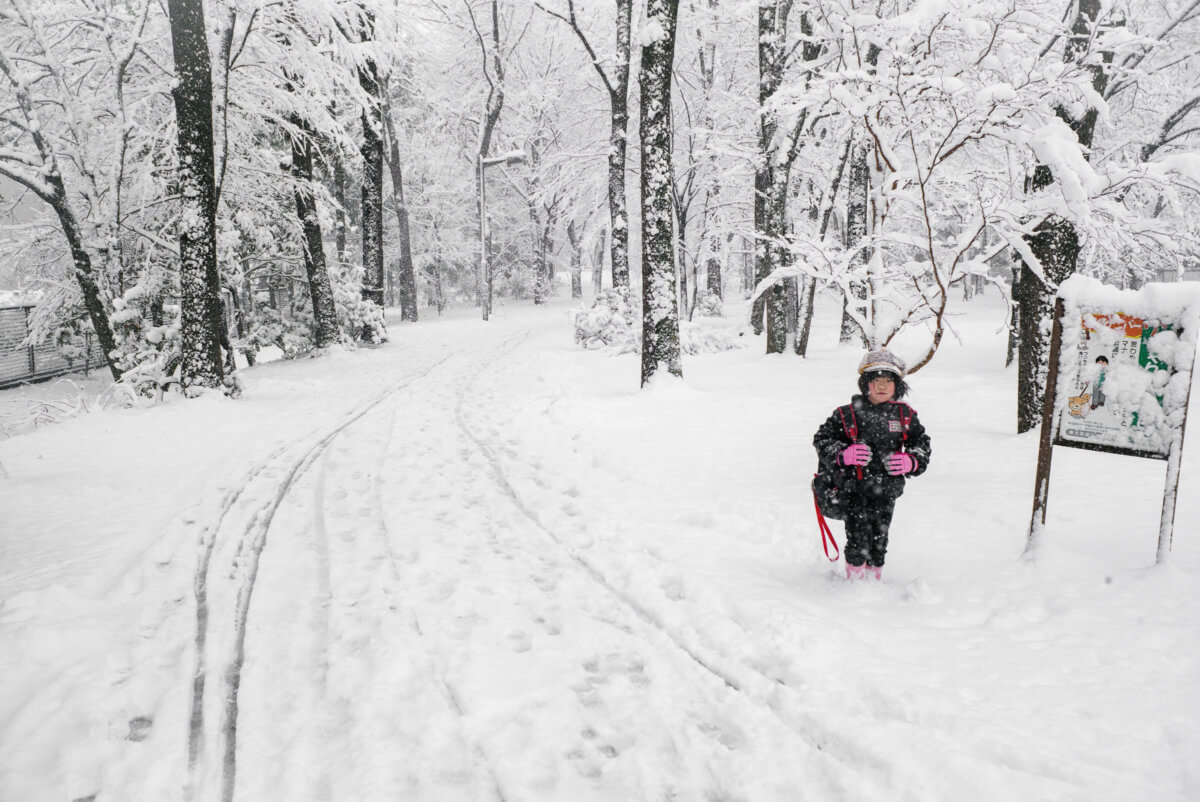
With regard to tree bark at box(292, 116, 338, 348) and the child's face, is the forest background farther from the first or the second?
the child's face

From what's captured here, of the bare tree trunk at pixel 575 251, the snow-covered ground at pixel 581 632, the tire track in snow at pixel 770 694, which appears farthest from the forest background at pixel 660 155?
the bare tree trunk at pixel 575 251

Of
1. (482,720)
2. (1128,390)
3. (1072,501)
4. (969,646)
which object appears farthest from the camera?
(1072,501)

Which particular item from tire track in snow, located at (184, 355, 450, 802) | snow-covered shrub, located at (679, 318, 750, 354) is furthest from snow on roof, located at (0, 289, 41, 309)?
snow-covered shrub, located at (679, 318, 750, 354)

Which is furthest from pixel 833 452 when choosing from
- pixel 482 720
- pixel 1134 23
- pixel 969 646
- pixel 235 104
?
pixel 1134 23

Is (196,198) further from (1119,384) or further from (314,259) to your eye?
(1119,384)

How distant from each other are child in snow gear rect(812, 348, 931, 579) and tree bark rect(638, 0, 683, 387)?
5.96 m

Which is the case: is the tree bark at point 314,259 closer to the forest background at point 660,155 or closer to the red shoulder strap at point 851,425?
the forest background at point 660,155

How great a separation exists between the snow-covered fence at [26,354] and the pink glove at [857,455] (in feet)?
68.3

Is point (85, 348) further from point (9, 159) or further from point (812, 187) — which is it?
point (812, 187)

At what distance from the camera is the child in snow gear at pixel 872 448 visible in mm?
3879

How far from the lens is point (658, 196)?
9766 millimetres

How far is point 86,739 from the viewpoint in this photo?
Answer: 2.76 meters

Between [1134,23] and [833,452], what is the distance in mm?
15629

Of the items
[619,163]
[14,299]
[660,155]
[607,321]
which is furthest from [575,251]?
[660,155]
